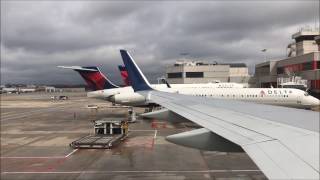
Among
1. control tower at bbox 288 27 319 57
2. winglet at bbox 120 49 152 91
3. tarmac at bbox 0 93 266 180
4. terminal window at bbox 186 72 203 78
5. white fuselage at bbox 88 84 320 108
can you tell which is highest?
control tower at bbox 288 27 319 57

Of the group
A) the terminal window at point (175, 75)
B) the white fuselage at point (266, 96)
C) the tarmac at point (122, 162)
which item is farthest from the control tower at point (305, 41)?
the tarmac at point (122, 162)

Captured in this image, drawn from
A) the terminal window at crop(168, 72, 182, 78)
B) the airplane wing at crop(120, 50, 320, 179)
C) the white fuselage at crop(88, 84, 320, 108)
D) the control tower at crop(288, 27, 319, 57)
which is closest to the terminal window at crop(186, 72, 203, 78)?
the terminal window at crop(168, 72, 182, 78)

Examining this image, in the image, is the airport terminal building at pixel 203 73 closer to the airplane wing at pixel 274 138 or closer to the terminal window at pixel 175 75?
the terminal window at pixel 175 75

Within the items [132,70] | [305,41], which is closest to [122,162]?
[132,70]

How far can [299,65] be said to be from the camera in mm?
64688

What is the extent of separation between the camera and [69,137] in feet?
81.6

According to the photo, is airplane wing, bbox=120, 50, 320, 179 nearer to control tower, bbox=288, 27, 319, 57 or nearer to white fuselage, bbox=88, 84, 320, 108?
white fuselage, bbox=88, 84, 320, 108

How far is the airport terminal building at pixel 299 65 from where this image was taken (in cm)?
5822

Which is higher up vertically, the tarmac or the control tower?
the control tower

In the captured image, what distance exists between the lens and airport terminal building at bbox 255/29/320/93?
58.2 metres

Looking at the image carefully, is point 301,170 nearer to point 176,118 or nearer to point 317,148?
point 317,148

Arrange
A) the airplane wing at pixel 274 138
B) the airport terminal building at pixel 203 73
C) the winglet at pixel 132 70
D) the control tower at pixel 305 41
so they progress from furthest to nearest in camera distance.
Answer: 1. the airport terminal building at pixel 203 73
2. the control tower at pixel 305 41
3. the winglet at pixel 132 70
4. the airplane wing at pixel 274 138

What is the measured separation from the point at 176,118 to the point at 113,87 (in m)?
31.3

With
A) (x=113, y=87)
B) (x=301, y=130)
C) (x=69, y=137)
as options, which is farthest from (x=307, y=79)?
(x=301, y=130)
